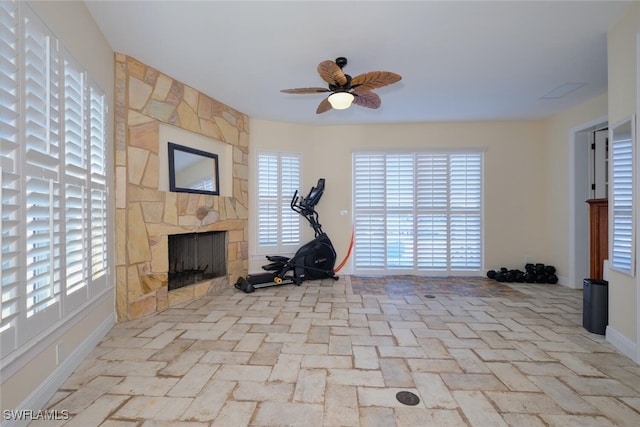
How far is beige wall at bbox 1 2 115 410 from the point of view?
1501mm

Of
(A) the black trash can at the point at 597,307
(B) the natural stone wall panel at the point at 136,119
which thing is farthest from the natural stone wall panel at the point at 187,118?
(A) the black trash can at the point at 597,307

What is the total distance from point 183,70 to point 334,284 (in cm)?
365

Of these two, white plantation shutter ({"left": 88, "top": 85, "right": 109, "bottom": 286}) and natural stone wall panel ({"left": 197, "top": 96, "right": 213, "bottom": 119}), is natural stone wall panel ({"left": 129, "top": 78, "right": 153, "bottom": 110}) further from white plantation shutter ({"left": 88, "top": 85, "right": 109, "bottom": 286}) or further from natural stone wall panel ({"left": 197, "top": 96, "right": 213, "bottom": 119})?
natural stone wall panel ({"left": 197, "top": 96, "right": 213, "bottom": 119})

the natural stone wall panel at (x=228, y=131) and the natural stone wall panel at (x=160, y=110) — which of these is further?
the natural stone wall panel at (x=228, y=131)

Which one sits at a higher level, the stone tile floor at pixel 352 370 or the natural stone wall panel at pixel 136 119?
the natural stone wall panel at pixel 136 119

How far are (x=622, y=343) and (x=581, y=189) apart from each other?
2857 mm

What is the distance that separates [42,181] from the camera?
1.67 m

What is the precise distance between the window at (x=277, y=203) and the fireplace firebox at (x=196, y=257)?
0.72 metres

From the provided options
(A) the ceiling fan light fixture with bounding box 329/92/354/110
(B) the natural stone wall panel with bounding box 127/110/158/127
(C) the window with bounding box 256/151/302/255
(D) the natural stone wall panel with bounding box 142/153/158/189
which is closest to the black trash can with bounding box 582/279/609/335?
(A) the ceiling fan light fixture with bounding box 329/92/354/110

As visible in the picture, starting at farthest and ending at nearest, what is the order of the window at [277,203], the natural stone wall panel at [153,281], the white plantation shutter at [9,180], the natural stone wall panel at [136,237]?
the window at [277,203]
the natural stone wall panel at [153,281]
the natural stone wall panel at [136,237]
the white plantation shutter at [9,180]

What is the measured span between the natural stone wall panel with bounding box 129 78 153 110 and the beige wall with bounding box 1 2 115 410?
8.2 inches

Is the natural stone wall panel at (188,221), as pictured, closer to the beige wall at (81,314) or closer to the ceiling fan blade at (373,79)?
the beige wall at (81,314)

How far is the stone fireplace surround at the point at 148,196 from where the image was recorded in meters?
2.91

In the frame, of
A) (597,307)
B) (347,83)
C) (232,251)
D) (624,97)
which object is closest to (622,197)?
(624,97)
